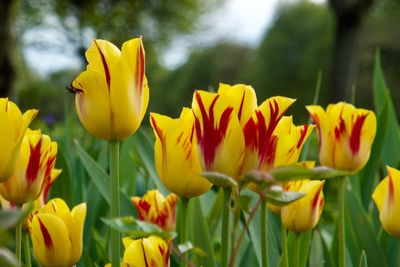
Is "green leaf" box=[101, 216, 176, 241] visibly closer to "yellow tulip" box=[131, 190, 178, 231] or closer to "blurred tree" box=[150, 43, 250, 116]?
"yellow tulip" box=[131, 190, 178, 231]

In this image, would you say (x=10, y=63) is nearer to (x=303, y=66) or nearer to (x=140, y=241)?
(x=140, y=241)

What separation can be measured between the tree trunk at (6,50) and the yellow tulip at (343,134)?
626 centimetres

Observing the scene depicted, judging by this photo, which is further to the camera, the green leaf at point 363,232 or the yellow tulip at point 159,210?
the green leaf at point 363,232

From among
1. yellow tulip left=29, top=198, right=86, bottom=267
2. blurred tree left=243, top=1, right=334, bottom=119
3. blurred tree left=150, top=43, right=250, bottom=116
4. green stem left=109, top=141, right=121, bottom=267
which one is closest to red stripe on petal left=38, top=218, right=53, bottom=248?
yellow tulip left=29, top=198, right=86, bottom=267

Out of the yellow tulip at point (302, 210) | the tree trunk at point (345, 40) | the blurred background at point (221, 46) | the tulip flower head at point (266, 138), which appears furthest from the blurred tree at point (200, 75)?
the tulip flower head at point (266, 138)

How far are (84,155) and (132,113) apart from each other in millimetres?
499

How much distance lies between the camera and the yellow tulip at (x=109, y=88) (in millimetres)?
696

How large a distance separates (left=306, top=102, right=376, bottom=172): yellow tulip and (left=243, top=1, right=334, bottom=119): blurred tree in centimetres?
2313

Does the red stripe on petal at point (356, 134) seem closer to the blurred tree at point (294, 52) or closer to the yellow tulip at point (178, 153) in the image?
the yellow tulip at point (178, 153)

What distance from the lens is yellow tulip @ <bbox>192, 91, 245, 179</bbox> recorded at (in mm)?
648

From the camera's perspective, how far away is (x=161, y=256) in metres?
0.74

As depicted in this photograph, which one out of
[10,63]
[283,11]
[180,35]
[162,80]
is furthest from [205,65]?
[10,63]

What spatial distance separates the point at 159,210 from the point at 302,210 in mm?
235

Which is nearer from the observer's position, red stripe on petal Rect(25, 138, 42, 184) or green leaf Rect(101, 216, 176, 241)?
green leaf Rect(101, 216, 176, 241)
